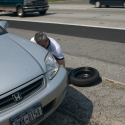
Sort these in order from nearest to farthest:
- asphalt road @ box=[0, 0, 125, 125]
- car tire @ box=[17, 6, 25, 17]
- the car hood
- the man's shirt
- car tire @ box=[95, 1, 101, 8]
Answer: the car hood, asphalt road @ box=[0, 0, 125, 125], the man's shirt, car tire @ box=[17, 6, 25, 17], car tire @ box=[95, 1, 101, 8]

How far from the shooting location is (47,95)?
8.25ft

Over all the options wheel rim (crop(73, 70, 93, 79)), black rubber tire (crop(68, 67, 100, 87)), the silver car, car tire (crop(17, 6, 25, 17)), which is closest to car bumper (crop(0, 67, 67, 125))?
the silver car

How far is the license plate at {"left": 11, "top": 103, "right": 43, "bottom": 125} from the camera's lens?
2.30 meters

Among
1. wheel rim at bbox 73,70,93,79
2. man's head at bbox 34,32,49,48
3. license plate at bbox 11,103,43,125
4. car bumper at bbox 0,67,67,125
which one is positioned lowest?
wheel rim at bbox 73,70,93,79

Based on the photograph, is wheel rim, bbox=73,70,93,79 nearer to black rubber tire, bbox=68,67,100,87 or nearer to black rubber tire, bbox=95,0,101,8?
black rubber tire, bbox=68,67,100,87

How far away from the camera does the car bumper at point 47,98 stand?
2.25m

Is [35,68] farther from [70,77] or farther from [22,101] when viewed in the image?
[70,77]

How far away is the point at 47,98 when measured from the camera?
252 centimetres

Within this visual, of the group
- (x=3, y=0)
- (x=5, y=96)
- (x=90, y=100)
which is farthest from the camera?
(x=3, y=0)

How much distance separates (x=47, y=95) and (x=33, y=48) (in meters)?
0.79

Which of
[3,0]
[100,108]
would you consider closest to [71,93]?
[100,108]

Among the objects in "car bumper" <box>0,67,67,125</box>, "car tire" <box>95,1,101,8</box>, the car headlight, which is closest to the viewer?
"car bumper" <box>0,67,67,125</box>

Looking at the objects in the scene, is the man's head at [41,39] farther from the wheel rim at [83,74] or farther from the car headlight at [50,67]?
the wheel rim at [83,74]

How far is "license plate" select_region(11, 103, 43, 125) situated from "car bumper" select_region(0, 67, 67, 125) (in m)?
0.04
